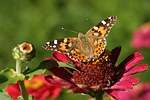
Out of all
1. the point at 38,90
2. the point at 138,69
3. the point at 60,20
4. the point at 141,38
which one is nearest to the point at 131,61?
the point at 138,69

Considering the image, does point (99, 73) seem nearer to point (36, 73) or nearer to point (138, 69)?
point (138, 69)

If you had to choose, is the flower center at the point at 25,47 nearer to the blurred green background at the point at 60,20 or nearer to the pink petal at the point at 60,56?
the pink petal at the point at 60,56

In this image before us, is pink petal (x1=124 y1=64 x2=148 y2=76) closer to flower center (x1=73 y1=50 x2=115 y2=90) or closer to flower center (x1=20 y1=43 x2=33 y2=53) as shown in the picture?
flower center (x1=73 y1=50 x2=115 y2=90)

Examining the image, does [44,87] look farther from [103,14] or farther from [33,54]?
[103,14]

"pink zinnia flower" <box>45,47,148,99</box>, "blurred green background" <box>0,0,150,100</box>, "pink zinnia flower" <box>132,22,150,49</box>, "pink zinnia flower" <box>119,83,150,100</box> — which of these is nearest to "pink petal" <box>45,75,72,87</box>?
"pink zinnia flower" <box>45,47,148,99</box>

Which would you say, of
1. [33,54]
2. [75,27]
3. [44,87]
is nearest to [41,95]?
[44,87]

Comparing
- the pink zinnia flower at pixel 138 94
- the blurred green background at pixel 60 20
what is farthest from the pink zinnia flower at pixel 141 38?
the pink zinnia flower at pixel 138 94
